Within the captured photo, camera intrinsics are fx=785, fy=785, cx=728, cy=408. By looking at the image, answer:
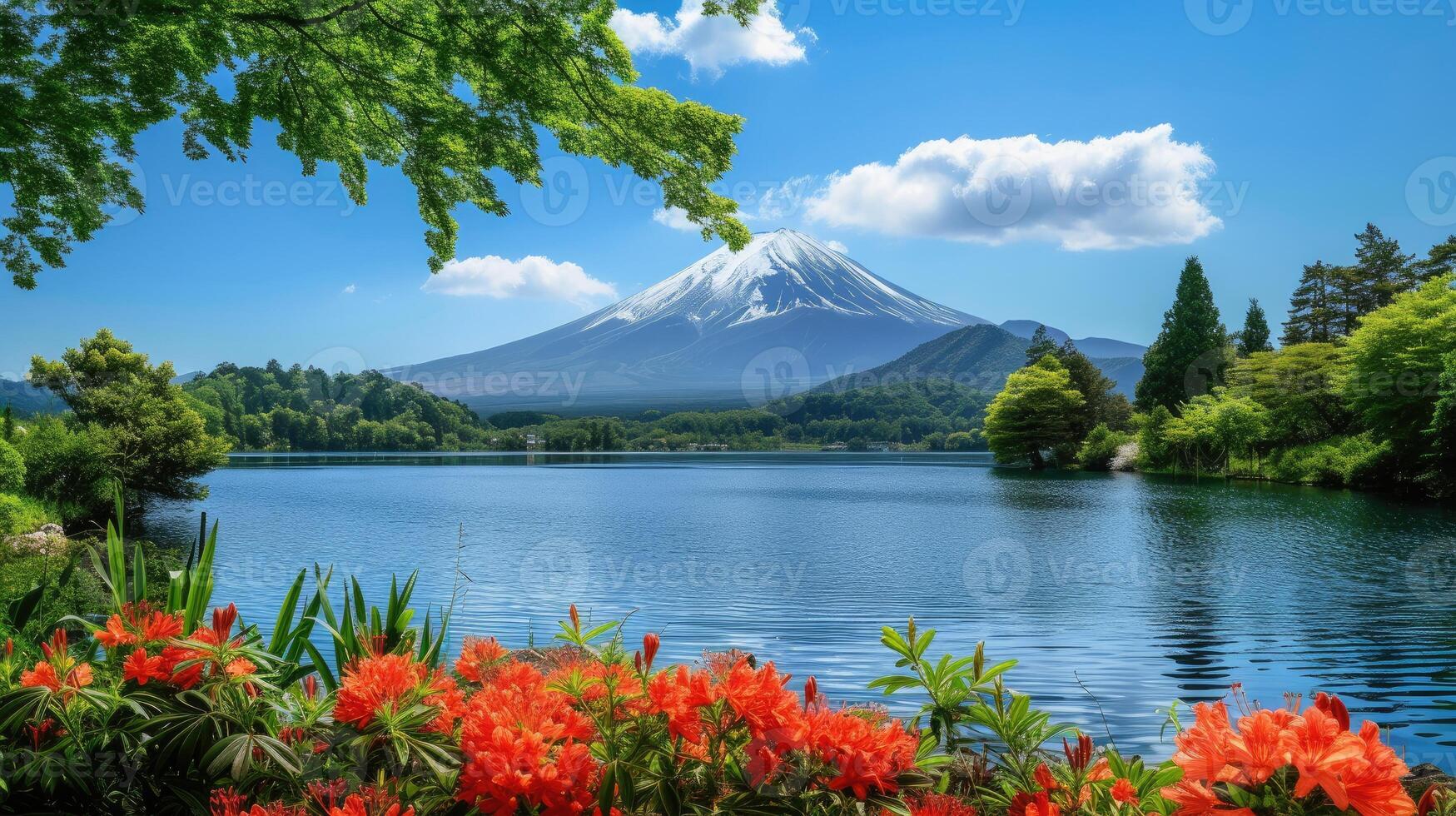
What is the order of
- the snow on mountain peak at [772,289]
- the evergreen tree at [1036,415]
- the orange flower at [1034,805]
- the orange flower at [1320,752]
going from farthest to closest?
the snow on mountain peak at [772,289] → the evergreen tree at [1036,415] → the orange flower at [1034,805] → the orange flower at [1320,752]

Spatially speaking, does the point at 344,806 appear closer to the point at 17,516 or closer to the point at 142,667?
the point at 142,667

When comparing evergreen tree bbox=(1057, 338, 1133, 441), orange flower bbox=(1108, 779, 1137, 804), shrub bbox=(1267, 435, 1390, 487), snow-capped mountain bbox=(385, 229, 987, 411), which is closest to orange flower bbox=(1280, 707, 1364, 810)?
orange flower bbox=(1108, 779, 1137, 804)

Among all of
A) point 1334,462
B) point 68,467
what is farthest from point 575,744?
point 1334,462

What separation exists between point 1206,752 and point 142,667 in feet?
5.65

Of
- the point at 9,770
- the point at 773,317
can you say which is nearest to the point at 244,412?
the point at 9,770

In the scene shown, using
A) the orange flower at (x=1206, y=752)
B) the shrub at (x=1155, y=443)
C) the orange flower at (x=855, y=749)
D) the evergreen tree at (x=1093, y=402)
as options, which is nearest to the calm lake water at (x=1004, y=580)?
the orange flower at (x=1206, y=752)

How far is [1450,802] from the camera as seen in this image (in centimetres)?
106

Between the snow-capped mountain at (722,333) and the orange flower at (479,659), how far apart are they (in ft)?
503

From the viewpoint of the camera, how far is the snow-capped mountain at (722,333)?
529ft

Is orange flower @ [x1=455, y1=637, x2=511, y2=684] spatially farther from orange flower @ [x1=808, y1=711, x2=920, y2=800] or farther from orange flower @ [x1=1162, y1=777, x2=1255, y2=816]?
orange flower @ [x1=1162, y1=777, x2=1255, y2=816]

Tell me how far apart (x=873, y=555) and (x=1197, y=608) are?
6.50 metres

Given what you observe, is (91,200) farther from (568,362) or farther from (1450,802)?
(568,362)

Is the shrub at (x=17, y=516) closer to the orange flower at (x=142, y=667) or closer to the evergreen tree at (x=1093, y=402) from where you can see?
the orange flower at (x=142, y=667)

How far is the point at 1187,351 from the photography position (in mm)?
44031
